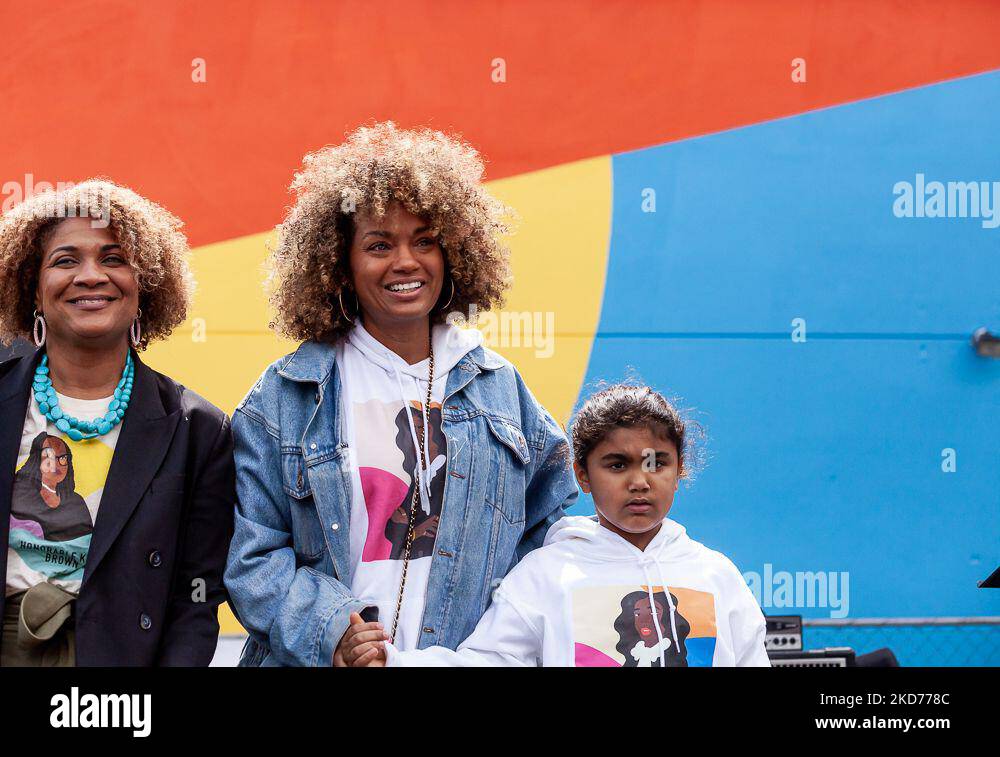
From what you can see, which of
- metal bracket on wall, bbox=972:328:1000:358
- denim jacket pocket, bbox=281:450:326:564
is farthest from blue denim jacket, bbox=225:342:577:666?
metal bracket on wall, bbox=972:328:1000:358

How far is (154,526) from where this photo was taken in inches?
78.6

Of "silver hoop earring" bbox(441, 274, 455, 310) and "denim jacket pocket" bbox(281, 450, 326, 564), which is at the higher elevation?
"silver hoop earring" bbox(441, 274, 455, 310)

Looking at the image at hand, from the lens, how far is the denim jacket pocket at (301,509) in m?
2.06

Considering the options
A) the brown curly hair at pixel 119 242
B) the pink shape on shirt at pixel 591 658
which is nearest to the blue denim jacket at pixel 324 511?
the pink shape on shirt at pixel 591 658

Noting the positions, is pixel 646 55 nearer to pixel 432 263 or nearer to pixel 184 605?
pixel 432 263

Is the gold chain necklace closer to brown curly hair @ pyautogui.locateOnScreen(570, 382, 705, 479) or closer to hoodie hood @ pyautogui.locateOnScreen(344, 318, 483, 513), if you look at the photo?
hoodie hood @ pyautogui.locateOnScreen(344, 318, 483, 513)

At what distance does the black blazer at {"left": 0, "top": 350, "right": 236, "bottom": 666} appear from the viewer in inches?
76.2

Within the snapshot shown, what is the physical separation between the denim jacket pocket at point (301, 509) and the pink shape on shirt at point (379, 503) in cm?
10

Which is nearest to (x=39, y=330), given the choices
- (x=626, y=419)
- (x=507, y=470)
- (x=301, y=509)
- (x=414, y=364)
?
(x=301, y=509)

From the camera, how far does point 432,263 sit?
7.11 ft

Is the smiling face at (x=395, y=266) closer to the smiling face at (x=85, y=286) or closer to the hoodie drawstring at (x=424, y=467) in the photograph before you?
the hoodie drawstring at (x=424, y=467)

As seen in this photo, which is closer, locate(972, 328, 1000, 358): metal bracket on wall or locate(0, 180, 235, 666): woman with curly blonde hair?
locate(0, 180, 235, 666): woman with curly blonde hair

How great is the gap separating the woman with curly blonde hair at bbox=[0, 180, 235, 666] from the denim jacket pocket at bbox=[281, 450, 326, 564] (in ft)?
0.48
